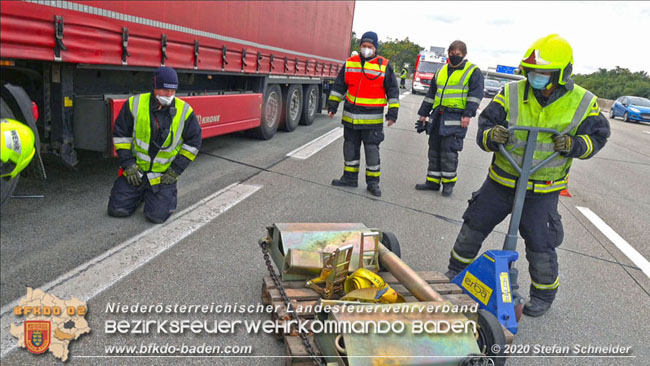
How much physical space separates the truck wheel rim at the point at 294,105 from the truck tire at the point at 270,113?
525 mm

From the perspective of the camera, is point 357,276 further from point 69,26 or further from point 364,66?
point 364,66

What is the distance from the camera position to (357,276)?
295cm

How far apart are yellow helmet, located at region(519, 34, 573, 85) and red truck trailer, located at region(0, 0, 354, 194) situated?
372 cm

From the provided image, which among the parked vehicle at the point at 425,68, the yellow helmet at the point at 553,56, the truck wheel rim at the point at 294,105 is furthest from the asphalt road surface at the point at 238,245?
the parked vehicle at the point at 425,68

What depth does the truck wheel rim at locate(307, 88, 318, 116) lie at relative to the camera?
506 inches

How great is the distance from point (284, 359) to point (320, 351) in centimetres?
36

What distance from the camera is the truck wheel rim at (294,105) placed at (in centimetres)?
1139

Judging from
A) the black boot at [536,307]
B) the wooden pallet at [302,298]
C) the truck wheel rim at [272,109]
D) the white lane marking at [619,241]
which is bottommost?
the white lane marking at [619,241]

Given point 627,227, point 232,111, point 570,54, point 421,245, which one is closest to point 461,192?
point 627,227

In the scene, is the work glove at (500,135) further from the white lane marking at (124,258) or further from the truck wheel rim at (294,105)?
the truck wheel rim at (294,105)

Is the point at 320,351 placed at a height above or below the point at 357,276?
below

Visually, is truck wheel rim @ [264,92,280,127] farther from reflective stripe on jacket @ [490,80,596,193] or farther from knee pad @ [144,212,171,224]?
reflective stripe on jacket @ [490,80,596,193]

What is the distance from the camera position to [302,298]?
9.89ft

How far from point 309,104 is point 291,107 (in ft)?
4.91
